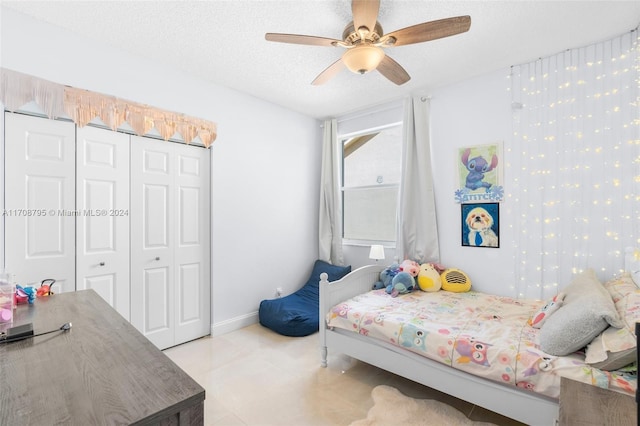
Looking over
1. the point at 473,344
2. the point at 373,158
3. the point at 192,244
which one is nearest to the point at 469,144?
the point at 373,158

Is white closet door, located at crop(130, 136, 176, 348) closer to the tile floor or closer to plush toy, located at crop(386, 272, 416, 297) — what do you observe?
the tile floor

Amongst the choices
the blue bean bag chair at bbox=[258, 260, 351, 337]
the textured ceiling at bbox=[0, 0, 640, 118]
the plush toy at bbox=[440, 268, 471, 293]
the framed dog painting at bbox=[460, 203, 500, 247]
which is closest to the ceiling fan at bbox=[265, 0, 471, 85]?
the textured ceiling at bbox=[0, 0, 640, 118]

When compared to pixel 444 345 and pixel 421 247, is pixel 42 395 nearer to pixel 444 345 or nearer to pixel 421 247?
pixel 444 345

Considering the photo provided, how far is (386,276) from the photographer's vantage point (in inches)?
127

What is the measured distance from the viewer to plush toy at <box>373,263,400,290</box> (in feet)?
10.4

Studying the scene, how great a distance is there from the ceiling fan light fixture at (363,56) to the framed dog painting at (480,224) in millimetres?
1893

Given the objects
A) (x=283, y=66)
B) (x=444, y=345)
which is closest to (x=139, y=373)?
(x=444, y=345)

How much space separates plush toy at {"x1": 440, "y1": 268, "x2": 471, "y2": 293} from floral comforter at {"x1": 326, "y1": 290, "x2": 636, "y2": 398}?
89 millimetres

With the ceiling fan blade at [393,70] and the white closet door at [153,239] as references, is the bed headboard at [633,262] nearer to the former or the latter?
the ceiling fan blade at [393,70]

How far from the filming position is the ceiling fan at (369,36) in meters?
1.76

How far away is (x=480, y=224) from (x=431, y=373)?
170cm

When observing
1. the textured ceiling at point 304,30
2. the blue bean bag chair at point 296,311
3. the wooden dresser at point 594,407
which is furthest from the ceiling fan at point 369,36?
the blue bean bag chair at point 296,311

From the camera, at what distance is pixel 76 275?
2.41 metres

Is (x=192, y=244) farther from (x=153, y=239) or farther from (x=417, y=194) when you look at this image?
(x=417, y=194)
